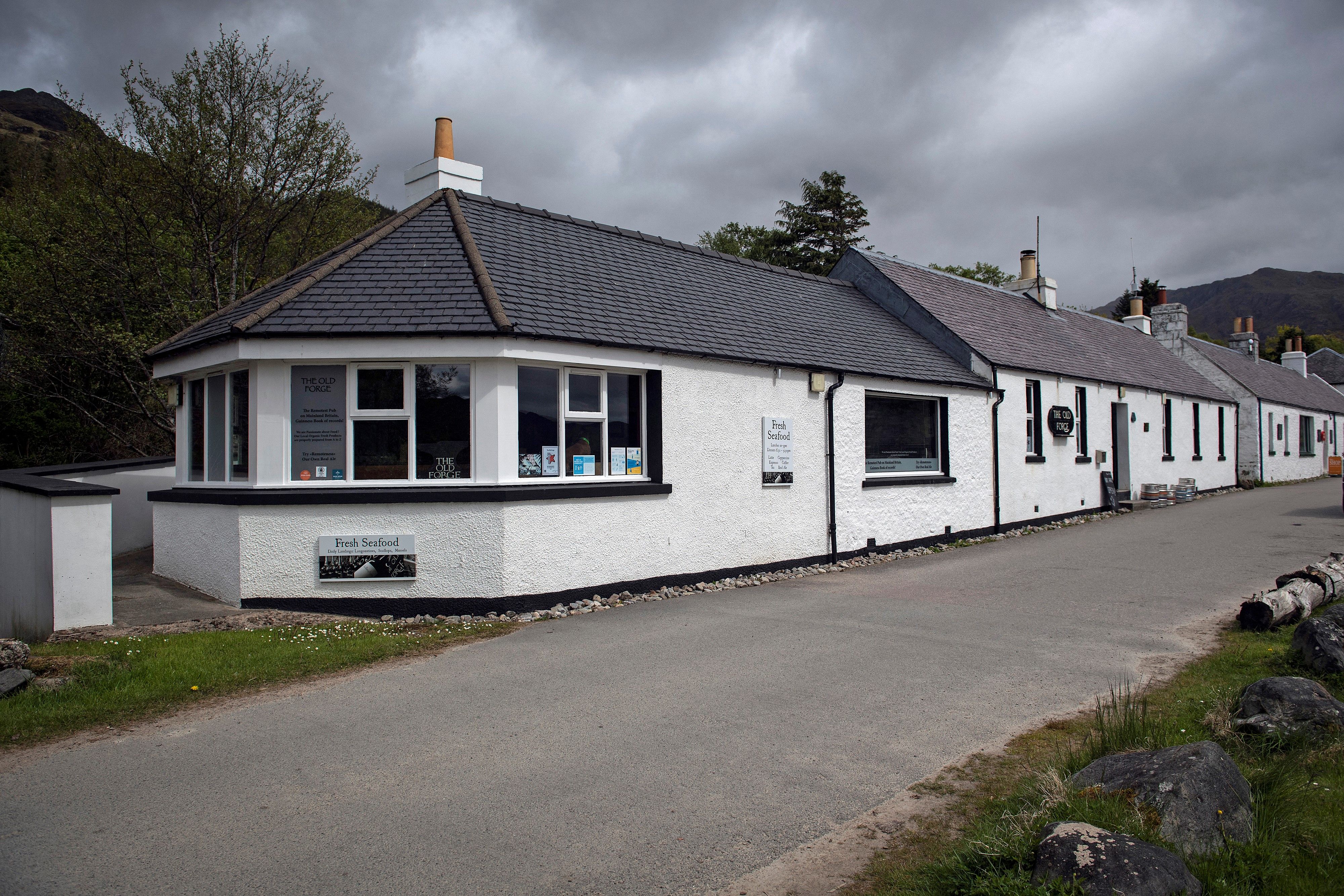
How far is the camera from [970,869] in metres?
3.31

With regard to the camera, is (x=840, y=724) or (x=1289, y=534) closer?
(x=840, y=724)

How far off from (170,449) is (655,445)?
59.5 ft

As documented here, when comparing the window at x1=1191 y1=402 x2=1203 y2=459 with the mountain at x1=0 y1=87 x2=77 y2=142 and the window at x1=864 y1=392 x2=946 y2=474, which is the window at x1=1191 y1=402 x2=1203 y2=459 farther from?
the mountain at x1=0 y1=87 x2=77 y2=142

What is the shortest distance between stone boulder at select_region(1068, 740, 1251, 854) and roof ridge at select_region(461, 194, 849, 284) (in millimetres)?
11784

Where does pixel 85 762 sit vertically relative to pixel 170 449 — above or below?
below

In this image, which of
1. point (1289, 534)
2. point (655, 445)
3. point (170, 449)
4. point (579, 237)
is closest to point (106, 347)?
point (170, 449)

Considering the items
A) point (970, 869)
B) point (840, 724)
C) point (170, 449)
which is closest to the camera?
point (970, 869)

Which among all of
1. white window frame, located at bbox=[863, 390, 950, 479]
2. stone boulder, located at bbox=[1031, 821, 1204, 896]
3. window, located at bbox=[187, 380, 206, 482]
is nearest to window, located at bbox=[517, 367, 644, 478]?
window, located at bbox=[187, 380, 206, 482]

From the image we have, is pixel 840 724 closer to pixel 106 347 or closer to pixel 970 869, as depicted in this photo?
pixel 970 869

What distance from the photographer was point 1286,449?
116 ft

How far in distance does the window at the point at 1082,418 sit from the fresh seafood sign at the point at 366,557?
17421 millimetres

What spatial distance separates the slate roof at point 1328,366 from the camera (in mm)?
57594

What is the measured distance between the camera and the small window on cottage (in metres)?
9.85

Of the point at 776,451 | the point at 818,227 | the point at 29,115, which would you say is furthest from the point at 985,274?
the point at 29,115
